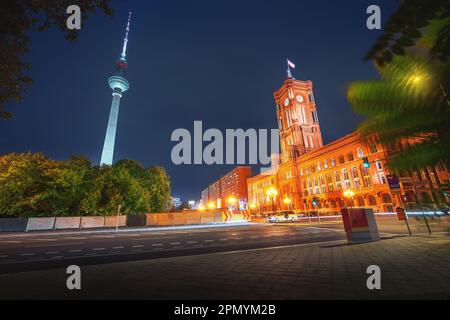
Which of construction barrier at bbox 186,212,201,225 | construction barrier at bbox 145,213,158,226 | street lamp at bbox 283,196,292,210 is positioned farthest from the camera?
street lamp at bbox 283,196,292,210

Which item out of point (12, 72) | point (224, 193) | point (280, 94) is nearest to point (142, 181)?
point (12, 72)

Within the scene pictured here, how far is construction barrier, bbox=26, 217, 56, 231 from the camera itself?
28992 millimetres

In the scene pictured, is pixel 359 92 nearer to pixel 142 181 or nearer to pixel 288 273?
pixel 288 273

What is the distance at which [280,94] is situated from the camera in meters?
91.4

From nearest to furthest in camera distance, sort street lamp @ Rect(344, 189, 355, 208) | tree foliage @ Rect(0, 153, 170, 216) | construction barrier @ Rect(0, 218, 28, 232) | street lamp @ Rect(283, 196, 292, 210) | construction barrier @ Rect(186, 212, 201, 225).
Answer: construction barrier @ Rect(0, 218, 28, 232), tree foliage @ Rect(0, 153, 170, 216), construction barrier @ Rect(186, 212, 201, 225), street lamp @ Rect(344, 189, 355, 208), street lamp @ Rect(283, 196, 292, 210)

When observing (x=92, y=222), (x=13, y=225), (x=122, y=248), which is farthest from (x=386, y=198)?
(x=13, y=225)

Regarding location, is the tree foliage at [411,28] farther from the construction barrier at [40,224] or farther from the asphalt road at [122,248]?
the construction barrier at [40,224]

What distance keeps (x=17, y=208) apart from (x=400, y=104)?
41974mm

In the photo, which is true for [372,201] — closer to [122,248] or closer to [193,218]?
[193,218]

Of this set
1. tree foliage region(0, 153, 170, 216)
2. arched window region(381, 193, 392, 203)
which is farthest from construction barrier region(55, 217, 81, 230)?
arched window region(381, 193, 392, 203)

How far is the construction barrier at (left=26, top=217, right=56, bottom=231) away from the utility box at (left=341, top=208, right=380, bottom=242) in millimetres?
35955

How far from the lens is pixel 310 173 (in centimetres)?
6562

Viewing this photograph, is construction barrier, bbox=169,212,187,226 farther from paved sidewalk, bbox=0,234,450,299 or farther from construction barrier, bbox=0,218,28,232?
A: paved sidewalk, bbox=0,234,450,299

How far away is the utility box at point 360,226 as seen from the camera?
9250 mm
